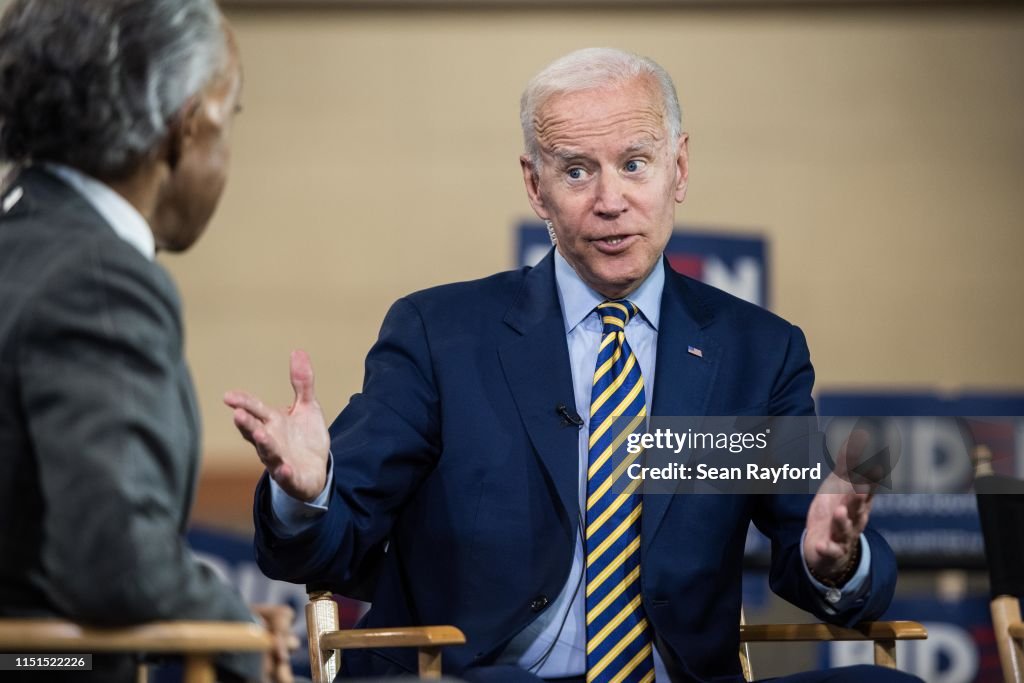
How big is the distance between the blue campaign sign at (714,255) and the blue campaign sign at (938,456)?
534mm

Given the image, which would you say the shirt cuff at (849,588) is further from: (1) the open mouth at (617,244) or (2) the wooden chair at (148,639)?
(2) the wooden chair at (148,639)

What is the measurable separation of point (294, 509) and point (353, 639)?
0.28 metres

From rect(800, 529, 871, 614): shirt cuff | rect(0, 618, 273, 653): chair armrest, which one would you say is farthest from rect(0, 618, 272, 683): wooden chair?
rect(800, 529, 871, 614): shirt cuff

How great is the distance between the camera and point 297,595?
493 cm

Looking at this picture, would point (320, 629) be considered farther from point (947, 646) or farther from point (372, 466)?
point (947, 646)

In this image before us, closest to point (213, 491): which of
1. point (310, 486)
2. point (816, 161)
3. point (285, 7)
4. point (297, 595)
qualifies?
point (297, 595)

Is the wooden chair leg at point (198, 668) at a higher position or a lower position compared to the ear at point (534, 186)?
lower

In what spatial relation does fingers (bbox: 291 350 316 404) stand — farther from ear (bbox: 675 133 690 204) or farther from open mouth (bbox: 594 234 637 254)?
ear (bbox: 675 133 690 204)

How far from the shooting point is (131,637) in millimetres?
1455

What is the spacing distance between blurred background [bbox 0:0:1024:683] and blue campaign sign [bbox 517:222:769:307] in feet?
0.72

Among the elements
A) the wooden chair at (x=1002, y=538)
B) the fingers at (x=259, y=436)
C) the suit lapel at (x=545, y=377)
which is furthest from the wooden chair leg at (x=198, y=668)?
the wooden chair at (x=1002, y=538)

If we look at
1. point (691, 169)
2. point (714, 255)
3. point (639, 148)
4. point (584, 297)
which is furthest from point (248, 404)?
point (691, 169)

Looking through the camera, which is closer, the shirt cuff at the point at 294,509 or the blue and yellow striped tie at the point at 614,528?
the shirt cuff at the point at 294,509

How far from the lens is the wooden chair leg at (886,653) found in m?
2.48
